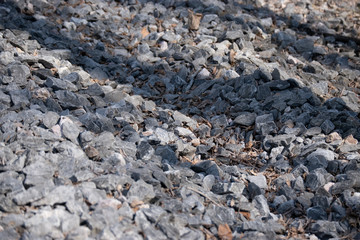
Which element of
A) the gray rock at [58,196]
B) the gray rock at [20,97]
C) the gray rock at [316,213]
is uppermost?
the gray rock at [58,196]

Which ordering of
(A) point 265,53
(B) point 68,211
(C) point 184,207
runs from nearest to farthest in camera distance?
(B) point 68,211 < (C) point 184,207 < (A) point 265,53

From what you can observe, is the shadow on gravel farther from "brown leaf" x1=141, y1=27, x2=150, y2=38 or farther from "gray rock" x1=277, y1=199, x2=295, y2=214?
"gray rock" x1=277, y1=199, x2=295, y2=214

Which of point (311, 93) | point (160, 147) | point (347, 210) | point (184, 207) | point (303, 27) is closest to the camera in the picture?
point (184, 207)

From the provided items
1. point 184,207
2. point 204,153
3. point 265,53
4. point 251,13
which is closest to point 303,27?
point 251,13

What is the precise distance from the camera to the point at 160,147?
3.51m

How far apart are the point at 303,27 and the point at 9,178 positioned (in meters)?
4.64

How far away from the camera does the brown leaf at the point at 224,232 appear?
104 inches

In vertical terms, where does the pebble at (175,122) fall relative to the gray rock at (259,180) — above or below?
above

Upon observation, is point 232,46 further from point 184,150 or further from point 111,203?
point 111,203

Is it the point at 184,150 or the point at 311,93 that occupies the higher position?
the point at 311,93

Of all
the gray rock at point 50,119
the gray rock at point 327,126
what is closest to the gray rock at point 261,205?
the gray rock at point 327,126

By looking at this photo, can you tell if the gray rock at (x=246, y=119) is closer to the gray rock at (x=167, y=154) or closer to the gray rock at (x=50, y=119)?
the gray rock at (x=167, y=154)

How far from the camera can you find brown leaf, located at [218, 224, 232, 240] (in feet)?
8.68

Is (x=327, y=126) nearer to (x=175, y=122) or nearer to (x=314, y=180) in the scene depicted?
(x=314, y=180)
